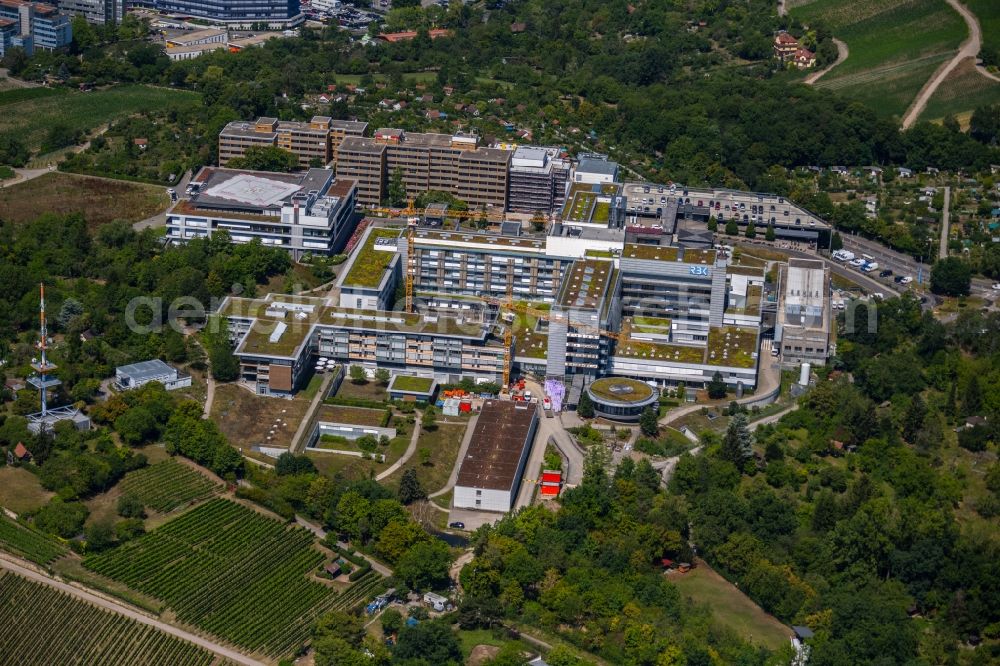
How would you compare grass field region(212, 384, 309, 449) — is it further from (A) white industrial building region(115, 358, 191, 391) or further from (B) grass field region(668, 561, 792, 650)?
(B) grass field region(668, 561, 792, 650)

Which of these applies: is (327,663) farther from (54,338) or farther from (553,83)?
(553,83)

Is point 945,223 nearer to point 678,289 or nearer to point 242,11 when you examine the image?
point 678,289

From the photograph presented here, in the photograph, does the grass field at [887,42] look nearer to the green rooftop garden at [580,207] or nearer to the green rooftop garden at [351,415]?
the green rooftop garden at [580,207]

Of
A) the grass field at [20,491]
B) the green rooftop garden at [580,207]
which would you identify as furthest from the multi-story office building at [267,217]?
the grass field at [20,491]

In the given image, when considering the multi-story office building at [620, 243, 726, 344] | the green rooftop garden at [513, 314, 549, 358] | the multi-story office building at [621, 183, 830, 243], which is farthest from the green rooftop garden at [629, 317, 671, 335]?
the multi-story office building at [621, 183, 830, 243]

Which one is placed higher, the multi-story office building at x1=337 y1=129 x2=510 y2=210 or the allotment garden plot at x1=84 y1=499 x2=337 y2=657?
the multi-story office building at x1=337 y1=129 x2=510 y2=210
